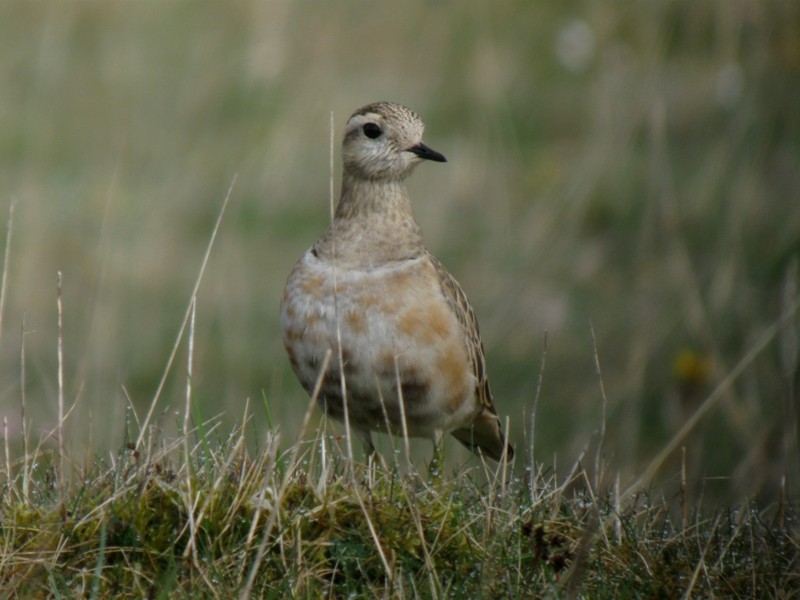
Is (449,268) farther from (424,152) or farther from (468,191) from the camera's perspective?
(424,152)

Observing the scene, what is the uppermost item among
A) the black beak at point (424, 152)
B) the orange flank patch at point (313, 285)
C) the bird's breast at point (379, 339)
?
the black beak at point (424, 152)

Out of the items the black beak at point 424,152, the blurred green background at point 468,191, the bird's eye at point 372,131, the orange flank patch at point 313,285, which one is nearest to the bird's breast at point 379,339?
the orange flank patch at point 313,285

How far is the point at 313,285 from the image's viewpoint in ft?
18.6

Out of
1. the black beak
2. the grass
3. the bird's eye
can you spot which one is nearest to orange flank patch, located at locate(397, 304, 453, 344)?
the grass

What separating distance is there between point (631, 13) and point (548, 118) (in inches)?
42.4

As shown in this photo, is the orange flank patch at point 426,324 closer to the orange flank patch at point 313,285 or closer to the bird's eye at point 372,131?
the orange flank patch at point 313,285

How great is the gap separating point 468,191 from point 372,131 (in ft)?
17.1

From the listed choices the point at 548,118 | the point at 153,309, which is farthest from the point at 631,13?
the point at 153,309

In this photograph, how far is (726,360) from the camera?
8148mm

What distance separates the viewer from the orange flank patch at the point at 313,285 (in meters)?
5.64

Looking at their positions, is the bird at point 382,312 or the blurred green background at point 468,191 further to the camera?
the blurred green background at point 468,191

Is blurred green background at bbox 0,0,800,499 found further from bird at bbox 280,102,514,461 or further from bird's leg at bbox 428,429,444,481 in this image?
bird's leg at bbox 428,429,444,481

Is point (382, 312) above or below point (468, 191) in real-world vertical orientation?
above

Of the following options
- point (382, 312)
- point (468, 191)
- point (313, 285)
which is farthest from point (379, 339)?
point (468, 191)
